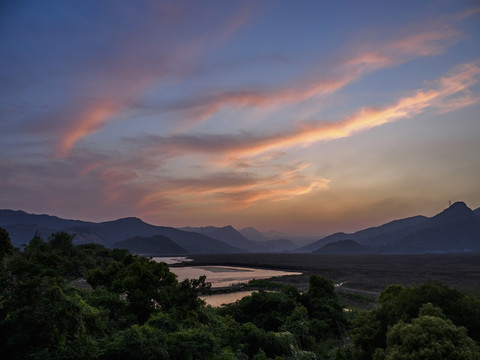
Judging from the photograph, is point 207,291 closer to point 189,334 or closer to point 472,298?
point 189,334

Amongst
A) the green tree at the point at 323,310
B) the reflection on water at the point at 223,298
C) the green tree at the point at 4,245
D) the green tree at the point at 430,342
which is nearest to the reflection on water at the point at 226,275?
the reflection on water at the point at 223,298

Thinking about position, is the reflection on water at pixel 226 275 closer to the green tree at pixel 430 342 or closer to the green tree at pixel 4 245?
the green tree at pixel 4 245

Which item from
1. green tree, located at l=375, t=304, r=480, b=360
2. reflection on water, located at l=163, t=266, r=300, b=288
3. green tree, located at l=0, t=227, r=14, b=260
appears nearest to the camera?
green tree, located at l=375, t=304, r=480, b=360

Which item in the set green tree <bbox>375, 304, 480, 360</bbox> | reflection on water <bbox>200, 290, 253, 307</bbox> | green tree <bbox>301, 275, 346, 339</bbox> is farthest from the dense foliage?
reflection on water <bbox>200, 290, 253, 307</bbox>

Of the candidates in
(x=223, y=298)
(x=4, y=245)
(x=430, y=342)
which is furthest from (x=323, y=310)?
(x=4, y=245)

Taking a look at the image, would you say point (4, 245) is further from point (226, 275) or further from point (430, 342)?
point (226, 275)

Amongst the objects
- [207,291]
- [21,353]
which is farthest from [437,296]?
[21,353]

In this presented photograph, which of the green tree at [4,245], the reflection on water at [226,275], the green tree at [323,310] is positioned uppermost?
the green tree at [4,245]

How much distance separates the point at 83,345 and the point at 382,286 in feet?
205

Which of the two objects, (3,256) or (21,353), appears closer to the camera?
(21,353)

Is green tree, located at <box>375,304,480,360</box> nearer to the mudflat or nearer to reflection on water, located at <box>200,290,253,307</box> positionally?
the mudflat

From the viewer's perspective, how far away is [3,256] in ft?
153

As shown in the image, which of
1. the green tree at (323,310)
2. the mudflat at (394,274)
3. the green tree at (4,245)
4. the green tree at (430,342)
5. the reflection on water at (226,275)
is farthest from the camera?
the reflection on water at (226,275)

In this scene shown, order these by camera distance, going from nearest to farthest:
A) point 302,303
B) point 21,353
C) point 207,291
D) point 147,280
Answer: point 21,353, point 207,291, point 147,280, point 302,303
